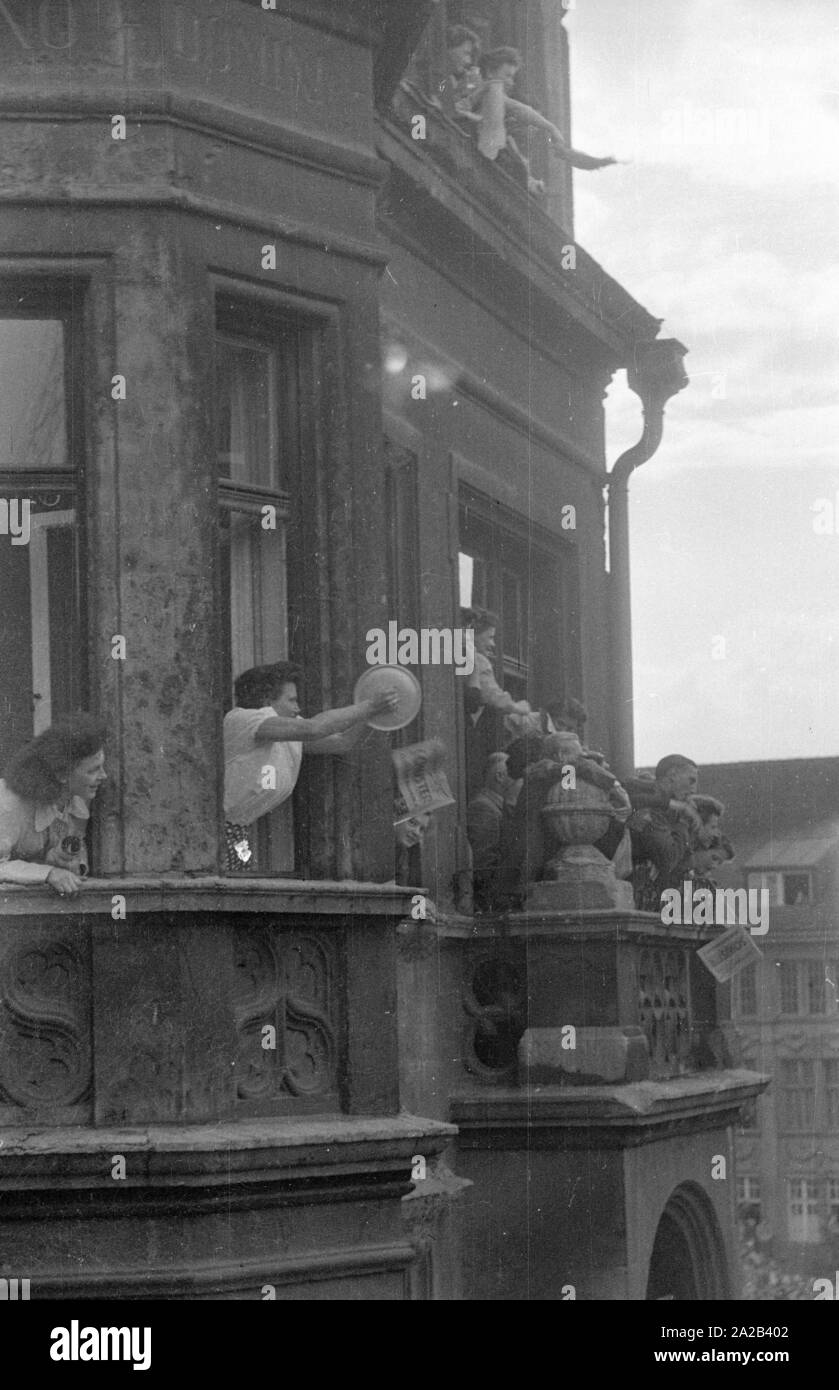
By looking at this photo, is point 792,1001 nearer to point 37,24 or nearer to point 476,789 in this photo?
point 476,789

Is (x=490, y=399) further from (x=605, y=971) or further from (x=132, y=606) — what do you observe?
(x=132, y=606)

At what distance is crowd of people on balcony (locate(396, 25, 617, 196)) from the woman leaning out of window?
19.3 ft

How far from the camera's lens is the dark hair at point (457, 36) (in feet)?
49.4

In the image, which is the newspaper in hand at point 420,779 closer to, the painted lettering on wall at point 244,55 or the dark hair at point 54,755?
the dark hair at point 54,755

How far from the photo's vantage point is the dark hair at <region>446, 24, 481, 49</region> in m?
15.1

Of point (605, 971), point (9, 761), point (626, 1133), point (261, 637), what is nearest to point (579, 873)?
point (605, 971)

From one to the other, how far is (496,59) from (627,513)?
12.3 ft

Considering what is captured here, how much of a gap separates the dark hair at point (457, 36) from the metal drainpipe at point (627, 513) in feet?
9.72

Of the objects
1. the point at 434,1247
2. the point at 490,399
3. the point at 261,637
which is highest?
the point at 490,399

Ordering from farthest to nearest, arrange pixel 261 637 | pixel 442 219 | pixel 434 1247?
pixel 442 219 < pixel 434 1247 < pixel 261 637

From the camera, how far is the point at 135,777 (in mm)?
10438

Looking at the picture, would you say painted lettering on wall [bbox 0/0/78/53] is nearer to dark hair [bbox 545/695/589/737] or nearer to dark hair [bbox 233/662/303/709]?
dark hair [bbox 233/662/303/709]

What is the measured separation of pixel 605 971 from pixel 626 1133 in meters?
0.88

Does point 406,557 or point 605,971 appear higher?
point 406,557
